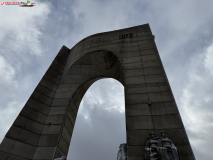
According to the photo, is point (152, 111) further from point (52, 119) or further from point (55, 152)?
point (52, 119)

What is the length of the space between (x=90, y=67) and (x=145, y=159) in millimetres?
12686

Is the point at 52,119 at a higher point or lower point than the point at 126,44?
lower

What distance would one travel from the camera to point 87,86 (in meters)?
18.1

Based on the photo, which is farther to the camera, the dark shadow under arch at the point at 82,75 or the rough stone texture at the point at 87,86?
the dark shadow under arch at the point at 82,75

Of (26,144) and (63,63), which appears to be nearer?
(26,144)

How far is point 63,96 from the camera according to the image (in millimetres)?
15195

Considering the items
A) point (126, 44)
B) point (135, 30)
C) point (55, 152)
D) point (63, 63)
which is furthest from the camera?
point (63, 63)

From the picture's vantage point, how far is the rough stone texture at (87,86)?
973cm

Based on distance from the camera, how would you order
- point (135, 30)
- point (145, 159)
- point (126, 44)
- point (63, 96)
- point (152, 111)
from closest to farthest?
point (145, 159)
point (152, 111)
point (63, 96)
point (126, 44)
point (135, 30)

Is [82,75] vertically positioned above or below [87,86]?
above

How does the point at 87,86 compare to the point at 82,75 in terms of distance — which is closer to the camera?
the point at 82,75

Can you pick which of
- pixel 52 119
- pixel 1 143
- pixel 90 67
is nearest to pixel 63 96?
pixel 52 119

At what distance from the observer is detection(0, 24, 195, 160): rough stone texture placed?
31.9ft

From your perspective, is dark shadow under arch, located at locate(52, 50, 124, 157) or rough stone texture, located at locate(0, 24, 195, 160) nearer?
rough stone texture, located at locate(0, 24, 195, 160)
